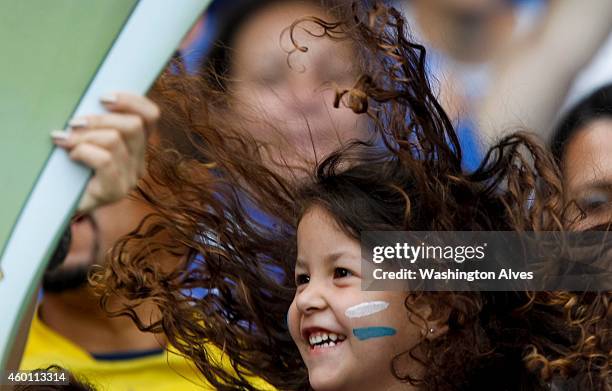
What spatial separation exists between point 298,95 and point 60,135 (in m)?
1.06

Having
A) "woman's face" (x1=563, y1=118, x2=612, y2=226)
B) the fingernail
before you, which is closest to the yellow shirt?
"woman's face" (x1=563, y1=118, x2=612, y2=226)

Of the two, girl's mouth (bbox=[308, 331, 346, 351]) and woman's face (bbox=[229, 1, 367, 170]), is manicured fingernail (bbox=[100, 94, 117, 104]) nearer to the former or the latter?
girl's mouth (bbox=[308, 331, 346, 351])

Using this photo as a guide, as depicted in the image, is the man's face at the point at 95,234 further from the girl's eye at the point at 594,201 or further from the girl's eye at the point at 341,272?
the girl's eye at the point at 594,201

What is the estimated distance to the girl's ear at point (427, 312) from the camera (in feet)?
6.26

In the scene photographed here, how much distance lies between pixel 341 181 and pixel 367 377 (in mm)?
341

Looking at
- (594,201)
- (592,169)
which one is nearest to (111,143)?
(594,201)

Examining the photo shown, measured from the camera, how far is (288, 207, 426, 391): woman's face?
1887 mm

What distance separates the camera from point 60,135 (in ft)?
4.68

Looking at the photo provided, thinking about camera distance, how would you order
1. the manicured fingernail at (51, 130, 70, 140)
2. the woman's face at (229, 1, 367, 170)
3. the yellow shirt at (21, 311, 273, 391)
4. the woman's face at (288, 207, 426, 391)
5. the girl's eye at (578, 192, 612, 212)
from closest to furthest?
the manicured fingernail at (51, 130, 70, 140), the woman's face at (288, 207, 426, 391), the girl's eye at (578, 192, 612, 212), the woman's face at (229, 1, 367, 170), the yellow shirt at (21, 311, 273, 391)

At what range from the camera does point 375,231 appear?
1970 millimetres

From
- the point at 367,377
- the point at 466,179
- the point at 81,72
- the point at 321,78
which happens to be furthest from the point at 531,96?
Result: the point at 81,72

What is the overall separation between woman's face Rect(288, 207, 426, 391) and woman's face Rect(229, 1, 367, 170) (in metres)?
0.34

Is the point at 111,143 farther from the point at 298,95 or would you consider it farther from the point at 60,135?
the point at 298,95

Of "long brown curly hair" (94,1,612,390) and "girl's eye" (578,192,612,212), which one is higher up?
"girl's eye" (578,192,612,212)
